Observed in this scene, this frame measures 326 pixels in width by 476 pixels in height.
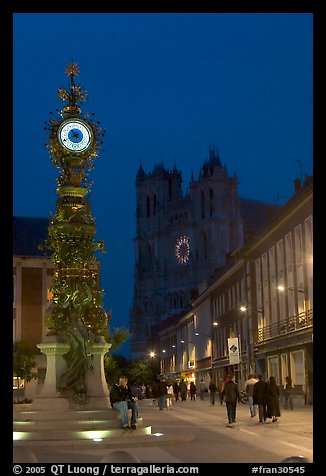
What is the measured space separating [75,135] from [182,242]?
15201 cm

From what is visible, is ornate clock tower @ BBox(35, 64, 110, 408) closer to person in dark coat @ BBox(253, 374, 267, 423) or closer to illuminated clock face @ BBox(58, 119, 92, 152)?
illuminated clock face @ BBox(58, 119, 92, 152)

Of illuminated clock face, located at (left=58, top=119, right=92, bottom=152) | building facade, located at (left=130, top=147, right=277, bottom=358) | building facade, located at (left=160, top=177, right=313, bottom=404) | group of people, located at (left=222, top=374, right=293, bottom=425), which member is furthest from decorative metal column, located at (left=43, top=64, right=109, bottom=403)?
building facade, located at (left=130, top=147, right=277, bottom=358)

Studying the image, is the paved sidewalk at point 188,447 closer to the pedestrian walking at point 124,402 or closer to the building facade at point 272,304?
the pedestrian walking at point 124,402

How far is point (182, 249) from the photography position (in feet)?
570

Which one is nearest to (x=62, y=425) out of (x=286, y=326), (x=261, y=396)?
(x=261, y=396)

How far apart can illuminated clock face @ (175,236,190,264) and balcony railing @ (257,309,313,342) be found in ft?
386

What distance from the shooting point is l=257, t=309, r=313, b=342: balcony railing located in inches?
1568

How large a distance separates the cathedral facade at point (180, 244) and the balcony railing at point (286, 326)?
103809mm

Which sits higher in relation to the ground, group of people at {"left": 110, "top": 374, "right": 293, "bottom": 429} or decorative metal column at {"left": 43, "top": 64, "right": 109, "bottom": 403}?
decorative metal column at {"left": 43, "top": 64, "right": 109, "bottom": 403}

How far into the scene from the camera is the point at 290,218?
4356cm
